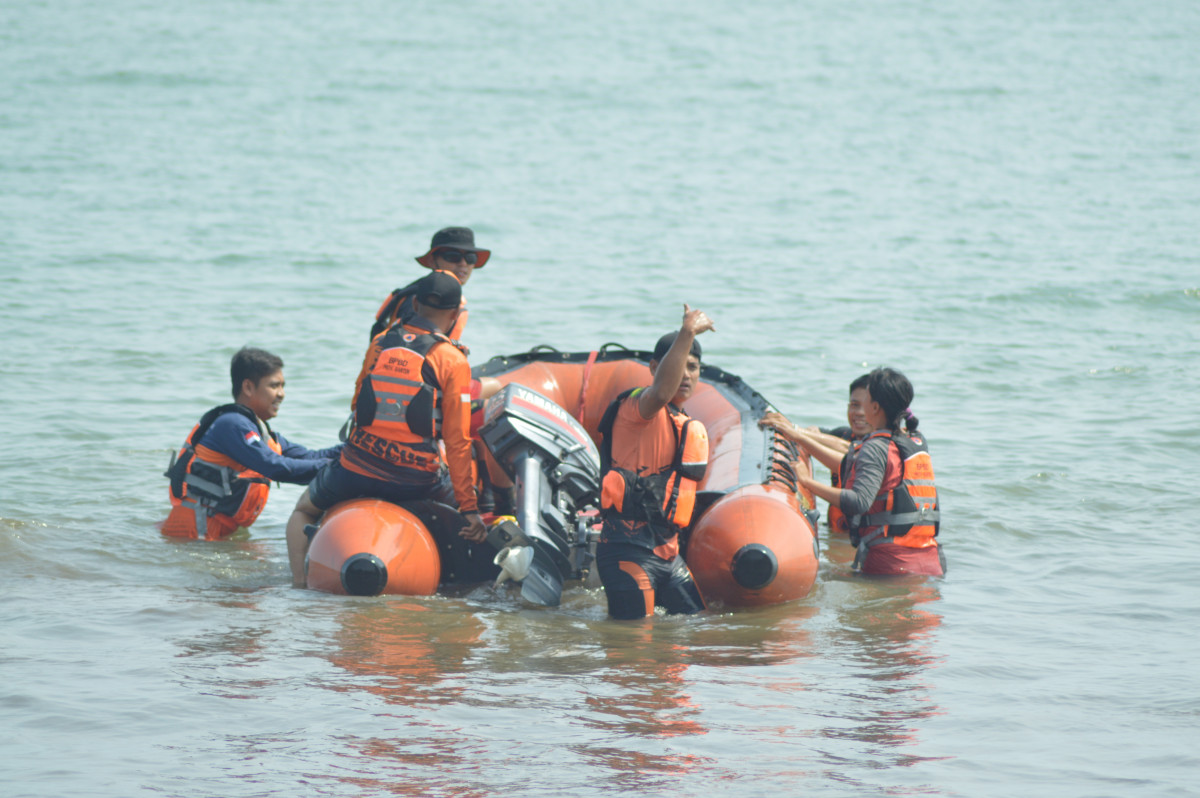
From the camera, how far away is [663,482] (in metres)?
4.87

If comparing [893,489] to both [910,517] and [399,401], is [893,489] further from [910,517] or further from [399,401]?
[399,401]

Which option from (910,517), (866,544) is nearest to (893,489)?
(910,517)

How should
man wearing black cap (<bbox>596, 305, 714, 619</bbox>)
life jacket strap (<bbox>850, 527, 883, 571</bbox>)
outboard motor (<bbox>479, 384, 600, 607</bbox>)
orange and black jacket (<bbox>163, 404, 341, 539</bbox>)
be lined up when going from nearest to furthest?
man wearing black cap (<bbox>596, 305, 714, 619</bbox>), outboard motor (<bbox>479, 384, 600, 607</bbox>), life jacket strap (<bbox>850, 527, 883, 571</bbox>), orange and black jacket (<bbox>163, 404, 341, 539</bbox>)

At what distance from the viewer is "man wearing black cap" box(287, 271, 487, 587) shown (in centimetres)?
520

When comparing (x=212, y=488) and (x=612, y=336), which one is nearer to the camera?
(x=212, y=488)

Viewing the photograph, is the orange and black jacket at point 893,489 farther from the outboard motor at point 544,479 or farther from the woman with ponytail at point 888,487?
the outboard motor at point 544,479

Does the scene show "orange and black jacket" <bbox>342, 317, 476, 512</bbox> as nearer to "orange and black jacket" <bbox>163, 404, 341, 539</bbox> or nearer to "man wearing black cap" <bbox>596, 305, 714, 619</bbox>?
"man wearing black cap" <bbox>596, 305, 714, 619</bbox>

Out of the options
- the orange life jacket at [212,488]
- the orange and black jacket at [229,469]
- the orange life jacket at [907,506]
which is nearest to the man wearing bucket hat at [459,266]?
the orange and black jacket at [229,469]

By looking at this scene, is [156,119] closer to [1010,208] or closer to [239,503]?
[1010,208]

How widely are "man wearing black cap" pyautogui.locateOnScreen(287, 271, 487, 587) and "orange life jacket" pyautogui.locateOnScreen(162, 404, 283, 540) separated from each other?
961 millimetres

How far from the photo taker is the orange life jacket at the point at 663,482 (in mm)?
4844

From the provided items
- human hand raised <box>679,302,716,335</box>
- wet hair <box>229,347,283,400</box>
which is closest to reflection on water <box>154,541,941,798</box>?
wet hair <box>229,347,283,400</box>

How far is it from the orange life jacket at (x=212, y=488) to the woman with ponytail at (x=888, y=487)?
254 centimetres

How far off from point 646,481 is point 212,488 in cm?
246
